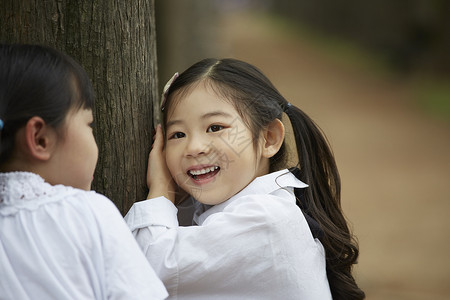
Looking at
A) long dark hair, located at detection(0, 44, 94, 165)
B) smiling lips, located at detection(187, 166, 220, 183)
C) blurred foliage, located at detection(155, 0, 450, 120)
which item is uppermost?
long dark hair, located at detection(0, 44, 94, 165)

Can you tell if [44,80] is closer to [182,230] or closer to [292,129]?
[182,230]

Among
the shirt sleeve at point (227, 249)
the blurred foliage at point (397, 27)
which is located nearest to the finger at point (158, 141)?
the shirt sleeve at point (227, 249)

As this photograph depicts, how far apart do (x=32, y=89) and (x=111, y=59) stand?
23.3 inches

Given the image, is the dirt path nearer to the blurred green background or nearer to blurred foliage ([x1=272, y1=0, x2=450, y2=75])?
the blurred green background

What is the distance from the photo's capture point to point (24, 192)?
1778 mm

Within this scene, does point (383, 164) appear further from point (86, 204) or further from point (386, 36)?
point (86, 204)

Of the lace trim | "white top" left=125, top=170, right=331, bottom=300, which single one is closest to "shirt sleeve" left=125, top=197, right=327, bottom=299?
"white top" left=125, top=170, right=331, bottom=300

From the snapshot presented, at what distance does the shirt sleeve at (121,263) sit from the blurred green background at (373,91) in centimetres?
445

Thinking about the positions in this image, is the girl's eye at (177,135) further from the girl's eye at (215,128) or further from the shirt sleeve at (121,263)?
the shirt sleeve at (121,263)

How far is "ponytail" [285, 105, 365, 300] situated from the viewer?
2516mm

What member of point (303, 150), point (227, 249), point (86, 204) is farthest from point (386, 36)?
point (86, 204)

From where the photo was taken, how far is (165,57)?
6.54 m

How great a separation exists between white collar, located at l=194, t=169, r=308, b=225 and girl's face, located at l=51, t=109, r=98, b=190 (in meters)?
0.68

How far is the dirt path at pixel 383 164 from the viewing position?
6.54m
